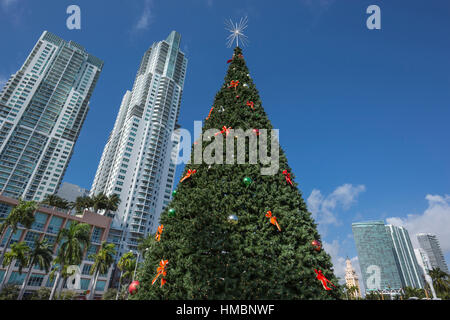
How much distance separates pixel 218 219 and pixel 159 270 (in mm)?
1962

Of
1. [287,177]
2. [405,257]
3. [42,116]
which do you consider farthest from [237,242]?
[405,257]

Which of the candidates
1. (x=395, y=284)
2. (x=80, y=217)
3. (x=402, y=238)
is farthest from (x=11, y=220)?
(x=402, y=238)

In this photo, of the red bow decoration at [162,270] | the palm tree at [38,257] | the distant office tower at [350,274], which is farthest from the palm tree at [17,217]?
the distant office tower at [350,274]

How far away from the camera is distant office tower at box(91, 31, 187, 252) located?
77.4 m

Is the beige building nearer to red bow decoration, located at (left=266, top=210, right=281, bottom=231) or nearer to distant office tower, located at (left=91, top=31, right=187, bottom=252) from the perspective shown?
distant office tower, located at (left=91, top=31, right=187, bottom=252)

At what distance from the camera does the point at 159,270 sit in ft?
18.2

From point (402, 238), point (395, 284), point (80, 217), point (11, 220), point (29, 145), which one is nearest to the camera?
point (11, 220)

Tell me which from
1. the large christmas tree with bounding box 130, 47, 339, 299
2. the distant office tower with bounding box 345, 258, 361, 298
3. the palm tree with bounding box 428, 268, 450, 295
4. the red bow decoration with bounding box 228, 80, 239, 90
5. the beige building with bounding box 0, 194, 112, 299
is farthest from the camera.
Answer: the distant office tower with bounding box 345, 258, 361, 298

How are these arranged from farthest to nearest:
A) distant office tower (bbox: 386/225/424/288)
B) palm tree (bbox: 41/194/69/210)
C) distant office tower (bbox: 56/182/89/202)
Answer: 1. distant office tower (bbox: 386/225/424/288)
2. distant office tower (bbox: 56/182/89/202)
3. palm tree (bbox: 41/194/69/210)

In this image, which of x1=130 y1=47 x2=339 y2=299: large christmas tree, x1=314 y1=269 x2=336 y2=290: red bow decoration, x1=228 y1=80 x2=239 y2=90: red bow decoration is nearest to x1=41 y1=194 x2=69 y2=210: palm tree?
x1=130 y1=47 x2=339 y2=299: large christmas tree

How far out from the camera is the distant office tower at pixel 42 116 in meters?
91.2

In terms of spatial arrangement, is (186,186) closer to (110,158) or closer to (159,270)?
(159,270)

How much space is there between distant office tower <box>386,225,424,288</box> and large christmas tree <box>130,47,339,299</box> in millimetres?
202648

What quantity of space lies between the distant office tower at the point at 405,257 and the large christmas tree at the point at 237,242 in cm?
20265
